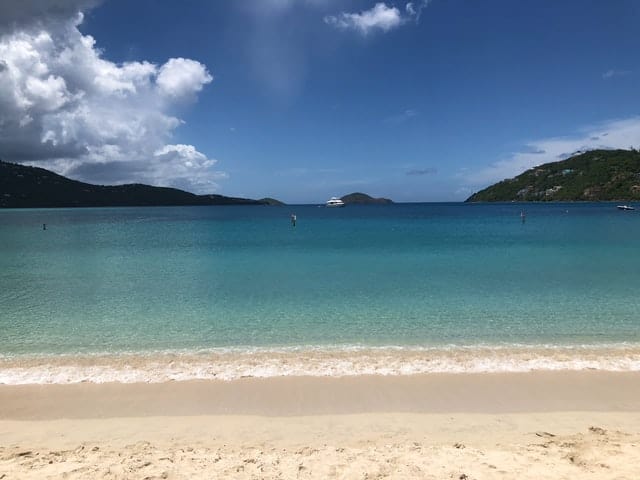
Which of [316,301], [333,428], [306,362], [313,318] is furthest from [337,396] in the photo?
[316,301]

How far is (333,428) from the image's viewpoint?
7.40 m

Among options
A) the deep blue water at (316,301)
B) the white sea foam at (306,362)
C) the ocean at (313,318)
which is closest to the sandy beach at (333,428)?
the white sea foam at (306,362)

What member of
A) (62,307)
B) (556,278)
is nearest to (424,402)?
(62,307)

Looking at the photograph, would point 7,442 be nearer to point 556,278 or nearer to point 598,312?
point 598,312

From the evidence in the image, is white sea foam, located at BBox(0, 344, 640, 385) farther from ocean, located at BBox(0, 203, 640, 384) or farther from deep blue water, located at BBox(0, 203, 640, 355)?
deep blue water, located at BBox(0, 203, 640, 355)

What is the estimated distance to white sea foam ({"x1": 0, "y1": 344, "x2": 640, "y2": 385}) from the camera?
991 centimetres

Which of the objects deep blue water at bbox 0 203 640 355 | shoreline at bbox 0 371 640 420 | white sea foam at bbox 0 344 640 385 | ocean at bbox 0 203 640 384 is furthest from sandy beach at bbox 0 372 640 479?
deep blue water at bbox 0 203 640 355

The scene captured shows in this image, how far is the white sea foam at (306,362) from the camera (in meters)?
9.91

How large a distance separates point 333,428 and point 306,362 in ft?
10.6

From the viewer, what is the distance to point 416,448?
6.55 meters

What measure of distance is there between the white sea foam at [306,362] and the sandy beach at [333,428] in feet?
1.52

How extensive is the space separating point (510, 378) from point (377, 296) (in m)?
8.88

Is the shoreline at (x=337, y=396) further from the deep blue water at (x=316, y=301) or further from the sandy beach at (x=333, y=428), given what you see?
the deep blue water at (x=316, y=301)

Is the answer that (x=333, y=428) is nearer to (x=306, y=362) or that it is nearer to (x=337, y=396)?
(x=337, y=396)
